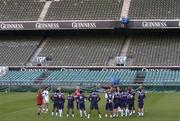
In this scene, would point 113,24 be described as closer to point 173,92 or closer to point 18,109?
point 173,92

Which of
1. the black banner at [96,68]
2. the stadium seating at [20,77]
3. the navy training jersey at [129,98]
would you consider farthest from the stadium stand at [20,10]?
the navy training jersey at [129,98]

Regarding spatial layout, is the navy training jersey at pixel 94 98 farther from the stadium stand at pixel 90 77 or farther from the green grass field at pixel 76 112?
the stadium stand at pixel 90 77

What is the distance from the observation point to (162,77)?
48344 millimetres

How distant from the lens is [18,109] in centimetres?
3262

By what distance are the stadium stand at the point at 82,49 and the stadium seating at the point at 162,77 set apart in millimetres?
6381

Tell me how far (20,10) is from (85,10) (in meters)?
8.99

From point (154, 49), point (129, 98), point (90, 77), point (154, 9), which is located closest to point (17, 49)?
point (90, 77)

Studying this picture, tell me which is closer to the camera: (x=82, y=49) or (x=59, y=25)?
(x=59, y=25)

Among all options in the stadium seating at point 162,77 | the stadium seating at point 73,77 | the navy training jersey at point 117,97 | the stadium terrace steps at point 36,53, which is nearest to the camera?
the navy training jersey at point 117,97

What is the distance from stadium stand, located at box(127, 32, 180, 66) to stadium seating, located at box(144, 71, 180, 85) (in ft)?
8.30

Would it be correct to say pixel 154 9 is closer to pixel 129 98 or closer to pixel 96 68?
pixel 96 68

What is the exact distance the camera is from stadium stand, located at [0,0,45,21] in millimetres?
59175

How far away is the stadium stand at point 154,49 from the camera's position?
52.2m

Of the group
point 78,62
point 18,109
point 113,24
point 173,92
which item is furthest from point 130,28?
point 18,109
